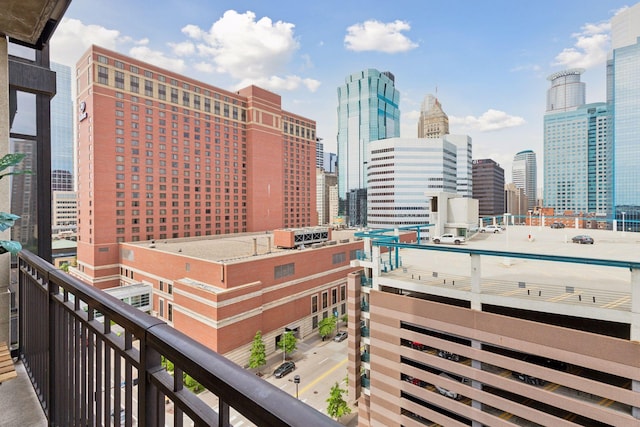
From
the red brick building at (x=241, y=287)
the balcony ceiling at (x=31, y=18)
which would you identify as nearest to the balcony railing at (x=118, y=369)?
the balcony ceiling at (x=31, y=18)

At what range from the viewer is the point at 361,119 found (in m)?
111

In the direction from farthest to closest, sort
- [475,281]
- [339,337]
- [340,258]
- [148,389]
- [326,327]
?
[340,258]
[339,337]
[326,327]
[475,281]
[148,389]

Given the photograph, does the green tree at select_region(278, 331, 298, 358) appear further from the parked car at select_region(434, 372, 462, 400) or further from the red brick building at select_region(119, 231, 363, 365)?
the parked car at select_region(434, 372, 462, 400)

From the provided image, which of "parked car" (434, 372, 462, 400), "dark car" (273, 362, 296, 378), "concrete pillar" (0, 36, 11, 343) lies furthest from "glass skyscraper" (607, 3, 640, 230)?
"concrete pillar" (0, 36, 11, 343)

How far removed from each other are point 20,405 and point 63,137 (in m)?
99.1

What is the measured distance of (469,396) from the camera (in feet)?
33.0

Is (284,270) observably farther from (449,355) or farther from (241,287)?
(449,355)

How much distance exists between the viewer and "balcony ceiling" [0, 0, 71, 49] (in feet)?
9.22

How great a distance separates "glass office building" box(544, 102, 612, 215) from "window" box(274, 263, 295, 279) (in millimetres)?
91745

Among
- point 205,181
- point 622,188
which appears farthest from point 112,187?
point 622,188

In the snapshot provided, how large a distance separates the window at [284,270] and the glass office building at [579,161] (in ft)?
301

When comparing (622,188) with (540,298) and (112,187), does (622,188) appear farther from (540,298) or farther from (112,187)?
(112,187)

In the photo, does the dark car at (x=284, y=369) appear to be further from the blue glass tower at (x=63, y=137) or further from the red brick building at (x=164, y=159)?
the blue glass tower at (x=63, y=137)

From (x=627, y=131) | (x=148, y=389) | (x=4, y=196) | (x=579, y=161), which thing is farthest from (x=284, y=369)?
(x=579, y=161)
